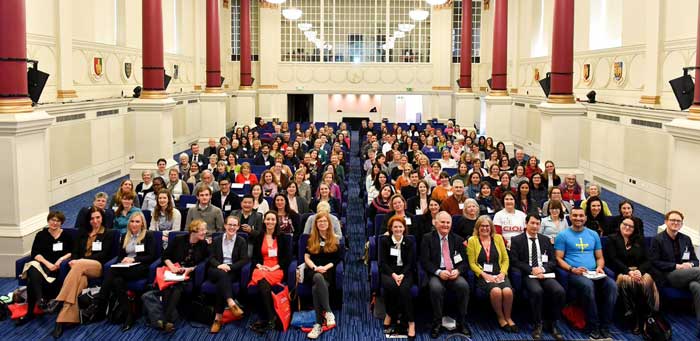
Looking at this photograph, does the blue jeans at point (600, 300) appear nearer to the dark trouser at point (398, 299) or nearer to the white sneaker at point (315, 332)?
the dark trouser at point (398, 299)

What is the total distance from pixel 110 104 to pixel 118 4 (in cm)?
380

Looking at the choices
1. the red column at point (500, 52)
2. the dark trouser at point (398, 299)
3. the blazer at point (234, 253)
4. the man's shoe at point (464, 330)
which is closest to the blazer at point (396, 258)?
the dark trouser at point (398, 299)

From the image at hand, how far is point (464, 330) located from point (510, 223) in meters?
1.90

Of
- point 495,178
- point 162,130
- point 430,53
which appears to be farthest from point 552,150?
point 430,53

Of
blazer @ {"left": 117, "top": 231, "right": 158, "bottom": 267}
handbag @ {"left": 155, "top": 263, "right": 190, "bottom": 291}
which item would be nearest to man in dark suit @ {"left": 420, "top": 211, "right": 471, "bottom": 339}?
handbag @ {"left": 155, "top": 263, "right": 190, "bottom": 291}

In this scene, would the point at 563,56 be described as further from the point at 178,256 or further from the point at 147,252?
the point at 147,252

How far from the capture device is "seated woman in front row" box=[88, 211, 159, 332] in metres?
7.75

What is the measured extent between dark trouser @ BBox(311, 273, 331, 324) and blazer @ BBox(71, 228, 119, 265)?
98.1 inches

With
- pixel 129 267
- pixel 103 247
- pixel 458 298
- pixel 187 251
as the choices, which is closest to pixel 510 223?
pixel 458 298

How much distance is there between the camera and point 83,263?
7891mm

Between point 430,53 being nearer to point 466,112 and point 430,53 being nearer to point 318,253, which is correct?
point 466,112

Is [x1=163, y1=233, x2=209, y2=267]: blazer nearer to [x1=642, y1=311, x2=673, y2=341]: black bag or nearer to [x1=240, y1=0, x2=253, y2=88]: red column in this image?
[x1=642, y1=311, x2=673, y2=341]: black bag

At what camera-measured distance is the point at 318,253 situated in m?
8.13

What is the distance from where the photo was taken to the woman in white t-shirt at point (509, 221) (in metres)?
8.80
